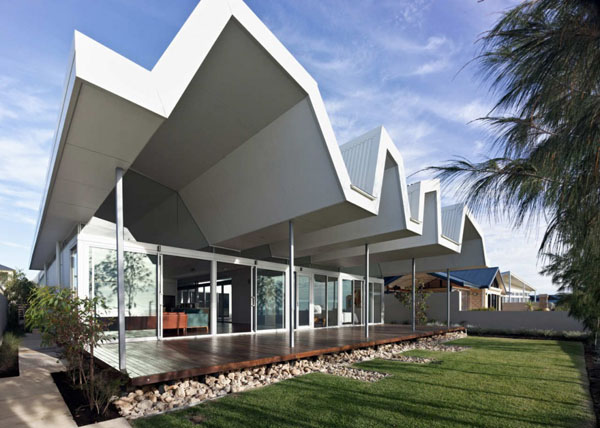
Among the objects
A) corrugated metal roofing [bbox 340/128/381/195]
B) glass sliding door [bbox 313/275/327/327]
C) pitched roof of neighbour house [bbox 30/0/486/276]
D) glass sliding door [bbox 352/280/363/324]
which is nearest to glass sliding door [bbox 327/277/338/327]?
glass sliding door [bbox 313/275/327/327]

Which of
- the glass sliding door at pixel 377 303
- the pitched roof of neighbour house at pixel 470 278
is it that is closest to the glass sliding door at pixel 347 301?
the glass sliding door at pixel 377 303

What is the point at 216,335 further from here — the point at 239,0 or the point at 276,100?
the point at 239,0

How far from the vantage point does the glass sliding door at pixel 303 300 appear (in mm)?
14625

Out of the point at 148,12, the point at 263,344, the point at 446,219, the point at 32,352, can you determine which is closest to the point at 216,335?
the point at 263,344

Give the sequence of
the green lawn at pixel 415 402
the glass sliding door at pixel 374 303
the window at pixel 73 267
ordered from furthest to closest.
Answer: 1. the glass sliding door at pixel 374 303
2. the window at pixel 73 267
3. the green lawn at pixel 415 402

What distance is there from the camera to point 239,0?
19.5 ft

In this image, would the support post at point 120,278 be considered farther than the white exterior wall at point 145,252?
No

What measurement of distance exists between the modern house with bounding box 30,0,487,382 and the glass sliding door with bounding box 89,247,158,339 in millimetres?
27

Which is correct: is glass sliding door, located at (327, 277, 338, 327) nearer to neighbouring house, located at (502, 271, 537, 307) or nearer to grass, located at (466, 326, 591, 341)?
grass, located at (466, 326, 591, 341)

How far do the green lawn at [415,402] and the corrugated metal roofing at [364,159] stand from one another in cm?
416

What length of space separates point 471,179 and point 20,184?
21.7 m

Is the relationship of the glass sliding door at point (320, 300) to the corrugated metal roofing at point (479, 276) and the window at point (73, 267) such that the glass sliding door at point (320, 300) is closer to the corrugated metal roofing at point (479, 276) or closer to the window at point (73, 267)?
the window at point (73, 267)

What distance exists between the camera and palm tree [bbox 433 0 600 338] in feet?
8.17

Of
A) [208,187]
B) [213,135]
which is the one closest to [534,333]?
[208,187]
